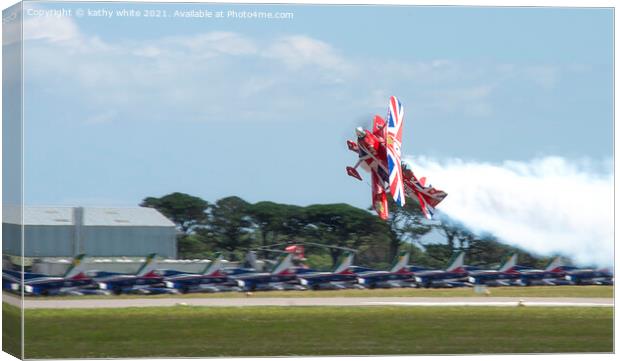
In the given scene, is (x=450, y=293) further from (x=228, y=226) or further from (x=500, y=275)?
(x=228, y=226)

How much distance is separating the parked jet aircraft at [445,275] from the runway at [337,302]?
1.00ft

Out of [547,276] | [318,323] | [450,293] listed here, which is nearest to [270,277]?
[318,323]

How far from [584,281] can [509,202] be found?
7.79ft

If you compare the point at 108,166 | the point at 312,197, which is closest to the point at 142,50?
the point at 108,166

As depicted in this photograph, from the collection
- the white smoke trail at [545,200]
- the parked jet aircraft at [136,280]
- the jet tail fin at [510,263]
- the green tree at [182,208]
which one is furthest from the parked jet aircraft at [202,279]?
the jet tail fin at [510,263]

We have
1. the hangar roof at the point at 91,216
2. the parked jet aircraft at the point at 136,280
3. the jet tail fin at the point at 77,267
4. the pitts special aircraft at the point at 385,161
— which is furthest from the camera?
the parked jet aircraft at the point at 136,280

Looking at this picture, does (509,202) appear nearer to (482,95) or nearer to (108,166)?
(482,95)

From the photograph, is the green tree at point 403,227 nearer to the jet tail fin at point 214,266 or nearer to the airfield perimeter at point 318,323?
the airfield perimeter at point 318,323

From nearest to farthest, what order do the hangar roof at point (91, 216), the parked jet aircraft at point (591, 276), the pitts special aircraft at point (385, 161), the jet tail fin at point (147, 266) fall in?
the hangar roof at point (91, 216) < the pitts special aircraft at point (385, 161) < the jet tail fin at point (147, 266) < the parked jet aircraft at point (591, 276)

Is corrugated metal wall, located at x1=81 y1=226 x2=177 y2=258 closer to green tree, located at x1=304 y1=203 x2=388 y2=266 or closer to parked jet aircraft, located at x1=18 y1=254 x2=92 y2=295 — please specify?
parked jet aircraft, located at x1=18 y1=254 x2=92 y2=295

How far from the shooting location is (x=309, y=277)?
90.7 ft

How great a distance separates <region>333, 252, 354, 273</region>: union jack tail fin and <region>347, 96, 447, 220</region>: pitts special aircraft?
1.46 metres

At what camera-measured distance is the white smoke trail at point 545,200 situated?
89.3 ft

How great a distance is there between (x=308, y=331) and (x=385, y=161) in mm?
3589
